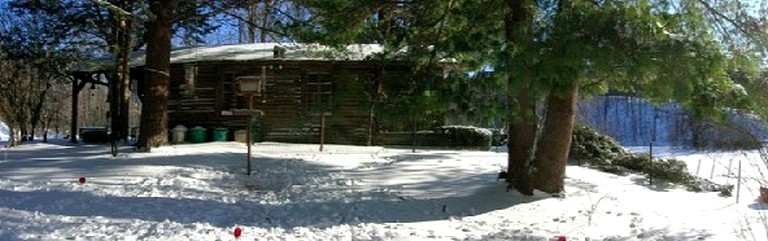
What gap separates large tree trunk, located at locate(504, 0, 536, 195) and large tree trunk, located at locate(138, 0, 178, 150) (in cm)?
865

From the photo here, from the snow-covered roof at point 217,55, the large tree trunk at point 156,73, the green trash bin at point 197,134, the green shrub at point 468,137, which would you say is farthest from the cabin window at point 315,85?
the large tree trunk at point 156,73

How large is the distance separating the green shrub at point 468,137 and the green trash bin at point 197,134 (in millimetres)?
7286

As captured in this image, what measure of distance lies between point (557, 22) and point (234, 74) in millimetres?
15648

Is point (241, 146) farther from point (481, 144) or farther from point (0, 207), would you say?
point (0, 207)

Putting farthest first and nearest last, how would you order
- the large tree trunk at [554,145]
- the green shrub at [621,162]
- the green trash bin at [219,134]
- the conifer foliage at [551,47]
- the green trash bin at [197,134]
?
the green trash bin at [219,134] < the green trash bin at [197,134] < the green shrub at [621,162] < the large tree trunk at [554,145] < the conifer foliage at [551,47]

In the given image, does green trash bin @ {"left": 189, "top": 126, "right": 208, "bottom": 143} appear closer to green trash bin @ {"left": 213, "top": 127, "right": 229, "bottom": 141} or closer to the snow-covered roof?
green trash bin @ {"left": 213, "top": 127, "right": 229, "bottom": 141}

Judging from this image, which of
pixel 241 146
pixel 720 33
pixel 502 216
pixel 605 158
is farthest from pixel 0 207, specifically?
pixel 605 158

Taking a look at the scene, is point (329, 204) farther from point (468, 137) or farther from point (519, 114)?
point (468, 137)

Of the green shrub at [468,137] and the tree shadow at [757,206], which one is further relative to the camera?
the green shrub at [468,137]

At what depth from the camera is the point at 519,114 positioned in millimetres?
8742

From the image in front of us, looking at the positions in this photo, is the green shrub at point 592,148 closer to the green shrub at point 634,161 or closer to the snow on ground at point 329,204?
the green shrub at point 634,161

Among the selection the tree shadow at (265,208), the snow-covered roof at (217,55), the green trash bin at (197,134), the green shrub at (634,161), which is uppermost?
the snow-covered roof at (217,55)

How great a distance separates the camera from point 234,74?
2170 cm

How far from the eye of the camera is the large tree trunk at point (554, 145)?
980cm
